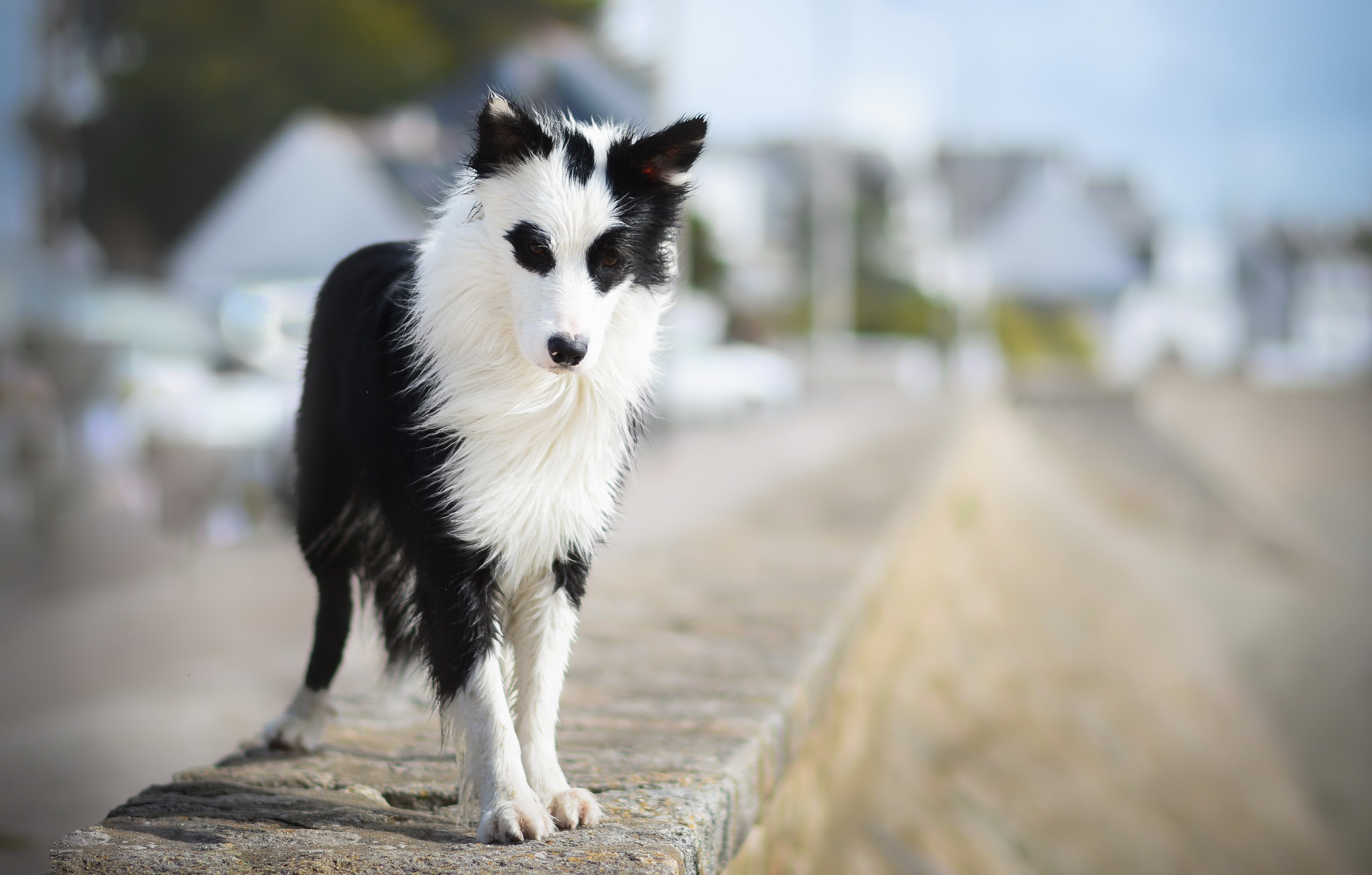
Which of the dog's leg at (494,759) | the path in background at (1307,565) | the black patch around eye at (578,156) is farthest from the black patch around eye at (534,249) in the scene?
the path in background at (1307,565)

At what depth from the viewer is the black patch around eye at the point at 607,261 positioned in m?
2.23

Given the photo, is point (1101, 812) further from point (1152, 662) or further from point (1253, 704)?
point (1253, 704)

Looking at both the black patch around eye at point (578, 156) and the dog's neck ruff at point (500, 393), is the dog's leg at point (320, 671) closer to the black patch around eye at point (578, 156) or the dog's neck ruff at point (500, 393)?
the dog's neck ruff at point (500, 393)

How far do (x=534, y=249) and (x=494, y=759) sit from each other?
1.00 m

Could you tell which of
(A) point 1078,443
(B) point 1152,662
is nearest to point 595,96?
(B) point 1152,662

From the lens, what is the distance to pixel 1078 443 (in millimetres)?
35938

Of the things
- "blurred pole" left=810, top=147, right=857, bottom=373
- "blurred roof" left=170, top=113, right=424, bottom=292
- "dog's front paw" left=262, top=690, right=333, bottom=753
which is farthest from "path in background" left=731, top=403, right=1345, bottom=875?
"blurred pole" left=810, top=147, right=857, bottom=373

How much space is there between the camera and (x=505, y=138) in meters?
2.24

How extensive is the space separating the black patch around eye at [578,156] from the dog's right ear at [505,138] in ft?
0.12

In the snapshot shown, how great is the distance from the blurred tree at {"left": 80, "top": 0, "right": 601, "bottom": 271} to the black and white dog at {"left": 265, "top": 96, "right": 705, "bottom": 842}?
27256 mm

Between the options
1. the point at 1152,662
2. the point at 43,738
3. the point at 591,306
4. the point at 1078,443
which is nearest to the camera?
the point at 591,306

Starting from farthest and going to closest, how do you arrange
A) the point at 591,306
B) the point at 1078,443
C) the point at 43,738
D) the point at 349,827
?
1. the point at 1078,443
2. the point at 43,738
3. the point at 349,827
4. the point at 591,306

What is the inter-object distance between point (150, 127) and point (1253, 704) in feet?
91.2

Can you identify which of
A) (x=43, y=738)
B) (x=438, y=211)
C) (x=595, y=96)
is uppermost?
(x=595, y=96)
